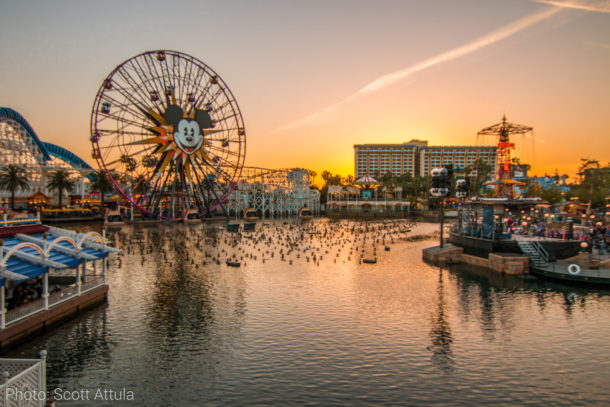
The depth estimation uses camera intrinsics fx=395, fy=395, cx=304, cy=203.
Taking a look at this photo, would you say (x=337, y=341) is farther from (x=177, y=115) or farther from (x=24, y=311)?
(x=177, y=115)

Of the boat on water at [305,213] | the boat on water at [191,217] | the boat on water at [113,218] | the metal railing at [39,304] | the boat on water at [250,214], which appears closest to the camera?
the metal railing at [39,304]

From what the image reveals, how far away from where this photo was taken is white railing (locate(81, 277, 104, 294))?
25.7m

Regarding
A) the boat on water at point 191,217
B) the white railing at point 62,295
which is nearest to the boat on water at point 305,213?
the boat on water at point 191,217

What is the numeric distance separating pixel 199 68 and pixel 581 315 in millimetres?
78872

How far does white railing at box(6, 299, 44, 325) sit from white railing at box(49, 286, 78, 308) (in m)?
0.90

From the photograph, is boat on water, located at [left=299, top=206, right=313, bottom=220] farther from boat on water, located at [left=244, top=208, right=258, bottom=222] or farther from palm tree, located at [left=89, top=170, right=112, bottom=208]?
palm tree, located at [left=89, top=170, right=112, bottom=208]

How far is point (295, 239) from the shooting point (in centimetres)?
6569

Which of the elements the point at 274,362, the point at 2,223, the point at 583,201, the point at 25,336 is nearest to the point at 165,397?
the point at 274,362

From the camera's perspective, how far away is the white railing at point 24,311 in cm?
1918

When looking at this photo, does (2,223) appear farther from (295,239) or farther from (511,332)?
(295,239)

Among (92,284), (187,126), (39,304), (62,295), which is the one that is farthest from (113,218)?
(39,304)

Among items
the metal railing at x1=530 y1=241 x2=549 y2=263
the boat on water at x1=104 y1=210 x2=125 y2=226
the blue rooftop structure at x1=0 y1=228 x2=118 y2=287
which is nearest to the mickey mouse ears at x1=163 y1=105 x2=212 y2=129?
the boat on water at x1=104 y1=210 x2=125 y2=226

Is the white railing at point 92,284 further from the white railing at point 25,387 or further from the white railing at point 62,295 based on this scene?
the white railing at point 25,387

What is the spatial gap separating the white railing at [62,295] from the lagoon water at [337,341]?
147 cm
